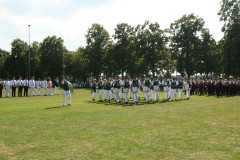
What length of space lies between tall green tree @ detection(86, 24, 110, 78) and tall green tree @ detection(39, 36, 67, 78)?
579 inches

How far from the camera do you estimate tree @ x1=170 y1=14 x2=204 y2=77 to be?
6372 cm

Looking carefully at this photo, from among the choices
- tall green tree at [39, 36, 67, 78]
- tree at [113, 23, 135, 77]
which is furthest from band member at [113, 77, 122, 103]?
tall green tree at [39, 36, 67, 78]

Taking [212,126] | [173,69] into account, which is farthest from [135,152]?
[173,69]

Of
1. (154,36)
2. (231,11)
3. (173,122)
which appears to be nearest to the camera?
(173,122)

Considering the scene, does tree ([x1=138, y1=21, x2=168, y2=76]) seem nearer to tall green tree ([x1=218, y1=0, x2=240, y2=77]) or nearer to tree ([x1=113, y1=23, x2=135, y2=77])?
tree ([x1=113, y1=23, x2=135, y2=77])

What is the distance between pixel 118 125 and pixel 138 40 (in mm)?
61172

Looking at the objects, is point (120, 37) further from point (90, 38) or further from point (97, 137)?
point (97, 137)

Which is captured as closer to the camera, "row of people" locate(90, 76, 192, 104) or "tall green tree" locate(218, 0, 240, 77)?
"row of people" locate(90, 76, 192, 104)

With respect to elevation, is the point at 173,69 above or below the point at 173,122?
above

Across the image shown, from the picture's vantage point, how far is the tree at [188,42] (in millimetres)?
63719

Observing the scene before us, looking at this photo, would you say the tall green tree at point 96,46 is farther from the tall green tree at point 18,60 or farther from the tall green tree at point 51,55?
the tall green tree at point 18,60

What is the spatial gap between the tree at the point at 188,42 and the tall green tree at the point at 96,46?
2007 cm

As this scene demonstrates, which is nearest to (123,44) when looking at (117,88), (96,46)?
(96,46)

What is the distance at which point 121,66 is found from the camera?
6950 centimetres
